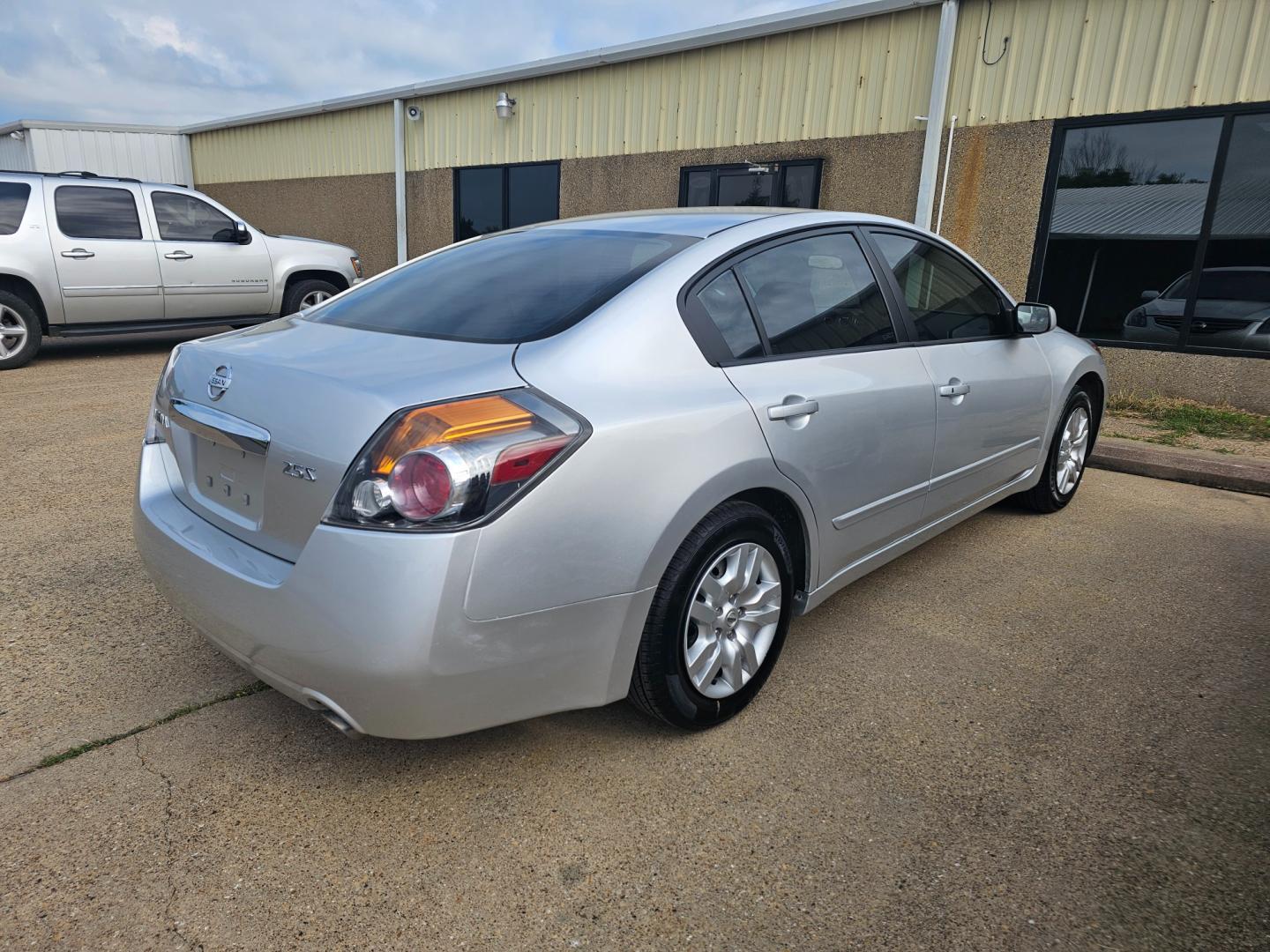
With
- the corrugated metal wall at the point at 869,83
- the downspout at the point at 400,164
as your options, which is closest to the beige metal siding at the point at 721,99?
the corrugated metal wall at the point at 869,83

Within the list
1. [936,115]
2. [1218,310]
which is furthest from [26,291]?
[1218,310]

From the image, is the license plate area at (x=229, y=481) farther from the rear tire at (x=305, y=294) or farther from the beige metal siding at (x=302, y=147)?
the beige metal siding at (x=302, y=147)

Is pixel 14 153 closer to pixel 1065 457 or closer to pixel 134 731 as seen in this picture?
pixel 134 731

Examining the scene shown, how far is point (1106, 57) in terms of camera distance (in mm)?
7277

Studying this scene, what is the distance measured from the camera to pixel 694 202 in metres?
10.1

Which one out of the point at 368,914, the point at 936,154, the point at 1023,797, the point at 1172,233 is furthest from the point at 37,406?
the point at 1172,233

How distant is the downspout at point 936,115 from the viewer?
786 centimetres

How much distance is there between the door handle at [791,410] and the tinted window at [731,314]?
187mm

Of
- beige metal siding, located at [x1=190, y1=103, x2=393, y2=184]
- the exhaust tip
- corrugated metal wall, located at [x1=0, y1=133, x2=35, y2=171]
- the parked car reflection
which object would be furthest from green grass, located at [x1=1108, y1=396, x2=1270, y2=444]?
corrugated metal wall, located at [x1=0, y1=133, x2=35, y2=171]

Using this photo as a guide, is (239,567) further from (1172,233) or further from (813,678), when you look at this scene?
(1172,233)

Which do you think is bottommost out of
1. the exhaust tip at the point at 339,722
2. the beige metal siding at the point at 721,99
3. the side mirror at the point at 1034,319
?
the exhaust tip at the point at 339,722

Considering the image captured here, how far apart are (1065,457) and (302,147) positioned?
14507 mm

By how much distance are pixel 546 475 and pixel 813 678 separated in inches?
56.1

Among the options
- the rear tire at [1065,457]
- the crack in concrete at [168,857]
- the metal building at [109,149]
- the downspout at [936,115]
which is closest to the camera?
the crack in concrete at [168,857]
